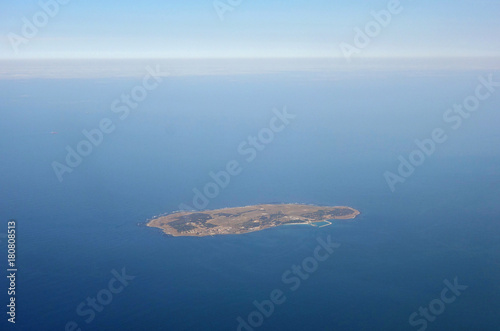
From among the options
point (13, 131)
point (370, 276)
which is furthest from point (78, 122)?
point (370, 276)

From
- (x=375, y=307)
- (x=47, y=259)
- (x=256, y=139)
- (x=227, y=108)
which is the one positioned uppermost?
(x=227, y=108)

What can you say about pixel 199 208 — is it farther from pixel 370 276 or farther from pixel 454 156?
pixel 454 156

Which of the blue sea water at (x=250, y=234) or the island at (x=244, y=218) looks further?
the island at (x=244, y=218)

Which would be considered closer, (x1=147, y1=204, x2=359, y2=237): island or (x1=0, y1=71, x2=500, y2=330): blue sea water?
(x1=0, y1=71, x2=500, y2=330): blue sea water
